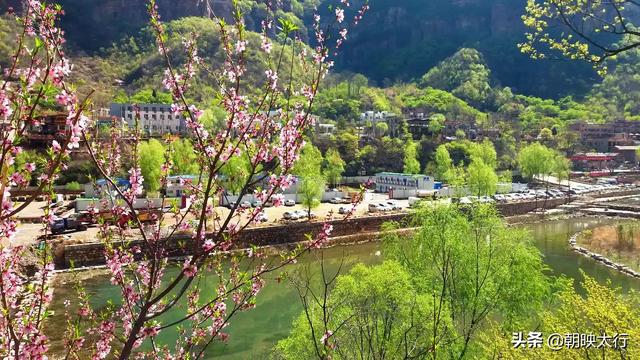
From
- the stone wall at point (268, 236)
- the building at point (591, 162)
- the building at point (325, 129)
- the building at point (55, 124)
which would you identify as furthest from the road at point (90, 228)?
the building at point (591, 162)

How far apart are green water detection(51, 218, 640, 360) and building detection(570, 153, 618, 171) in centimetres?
4495

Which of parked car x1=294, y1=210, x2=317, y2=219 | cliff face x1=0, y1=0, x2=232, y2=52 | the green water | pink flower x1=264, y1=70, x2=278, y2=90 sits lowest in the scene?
the green water

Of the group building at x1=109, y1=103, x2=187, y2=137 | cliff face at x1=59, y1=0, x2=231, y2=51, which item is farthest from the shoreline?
cliff face at x1=59, y1=0, x2=231, y2=51

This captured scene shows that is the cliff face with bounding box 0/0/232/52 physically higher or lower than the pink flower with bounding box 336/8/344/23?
higher

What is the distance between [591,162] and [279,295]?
71672 mm

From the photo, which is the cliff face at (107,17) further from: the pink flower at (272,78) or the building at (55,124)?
the pink flower at (272,78)

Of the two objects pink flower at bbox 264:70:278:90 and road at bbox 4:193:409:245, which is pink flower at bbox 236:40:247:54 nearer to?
pink flower at bbox 264:70:278:90

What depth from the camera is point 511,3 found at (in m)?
154

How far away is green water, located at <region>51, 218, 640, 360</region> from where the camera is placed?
698 inches

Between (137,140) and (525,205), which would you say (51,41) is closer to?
(137,140)

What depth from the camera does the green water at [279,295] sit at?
17.7 metres

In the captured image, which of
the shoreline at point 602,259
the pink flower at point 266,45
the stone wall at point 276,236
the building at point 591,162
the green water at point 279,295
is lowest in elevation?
the green water at point 279,295

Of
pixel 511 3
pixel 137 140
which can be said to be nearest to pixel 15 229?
pixel 137 140

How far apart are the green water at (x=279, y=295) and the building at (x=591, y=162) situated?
1770 inches
